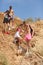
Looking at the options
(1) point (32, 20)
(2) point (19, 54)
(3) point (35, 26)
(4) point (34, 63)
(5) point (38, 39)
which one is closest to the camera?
(4) point (34, 63)

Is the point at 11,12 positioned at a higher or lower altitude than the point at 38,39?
higher

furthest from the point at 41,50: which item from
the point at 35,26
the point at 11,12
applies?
the point at 35,26

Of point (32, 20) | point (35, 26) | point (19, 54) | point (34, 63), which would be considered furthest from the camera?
point (32, 20)

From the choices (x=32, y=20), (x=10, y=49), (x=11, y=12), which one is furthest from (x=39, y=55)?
(x=32, y=20)

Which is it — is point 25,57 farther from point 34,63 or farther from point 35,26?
point 35,26

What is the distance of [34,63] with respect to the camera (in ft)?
65.4

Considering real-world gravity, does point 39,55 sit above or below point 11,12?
below

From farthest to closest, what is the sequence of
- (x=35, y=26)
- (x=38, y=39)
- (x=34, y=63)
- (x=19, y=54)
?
(x=35, y=26)
(x=38, y=39)
(x=19, y=54)
(x=34, y=63)

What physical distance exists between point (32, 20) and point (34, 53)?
32.6 feet

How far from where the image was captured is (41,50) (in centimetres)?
2164

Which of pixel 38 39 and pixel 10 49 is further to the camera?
pixel 38 39

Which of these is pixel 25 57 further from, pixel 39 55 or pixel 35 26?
pixel 35 26

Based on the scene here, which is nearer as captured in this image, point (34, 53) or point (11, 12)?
point (34, 53)

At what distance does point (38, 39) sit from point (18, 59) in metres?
4.11
